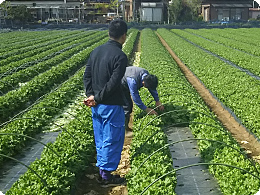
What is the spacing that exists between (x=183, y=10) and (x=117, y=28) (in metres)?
76.8

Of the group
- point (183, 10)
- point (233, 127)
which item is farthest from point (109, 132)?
point (183, 10)

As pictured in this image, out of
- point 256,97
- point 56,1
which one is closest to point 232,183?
point 256,97

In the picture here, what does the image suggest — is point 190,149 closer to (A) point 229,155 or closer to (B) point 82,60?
(A) point 229,155

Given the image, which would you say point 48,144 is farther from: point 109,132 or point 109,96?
point 109,96

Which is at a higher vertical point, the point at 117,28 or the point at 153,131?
the point at 117,28

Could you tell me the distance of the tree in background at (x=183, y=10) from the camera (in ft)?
259

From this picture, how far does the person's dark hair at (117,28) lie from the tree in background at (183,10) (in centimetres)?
7406

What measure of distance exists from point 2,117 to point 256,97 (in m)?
7.83

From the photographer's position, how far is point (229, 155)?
698 centimetres

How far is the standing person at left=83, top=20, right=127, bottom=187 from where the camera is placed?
654 centimetres

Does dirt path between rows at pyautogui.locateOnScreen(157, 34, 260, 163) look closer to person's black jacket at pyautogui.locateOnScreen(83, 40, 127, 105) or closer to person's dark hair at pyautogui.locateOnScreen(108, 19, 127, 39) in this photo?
person's black jacket at pyautogui.locateOnScreen(83, 40, 127, 105)

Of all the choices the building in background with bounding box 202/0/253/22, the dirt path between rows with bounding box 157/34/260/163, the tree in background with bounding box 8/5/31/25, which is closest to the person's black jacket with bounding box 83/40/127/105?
the dirt path between rows with bounding box 157/34/260/163

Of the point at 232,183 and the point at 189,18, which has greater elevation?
the point at 189,18

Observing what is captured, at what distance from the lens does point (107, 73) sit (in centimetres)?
668
